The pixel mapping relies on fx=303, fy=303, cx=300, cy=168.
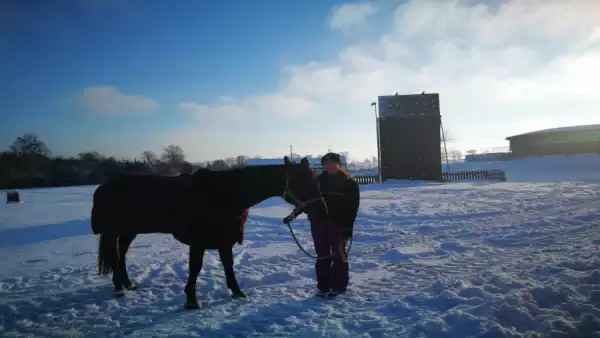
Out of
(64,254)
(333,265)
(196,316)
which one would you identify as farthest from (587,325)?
(64,254)

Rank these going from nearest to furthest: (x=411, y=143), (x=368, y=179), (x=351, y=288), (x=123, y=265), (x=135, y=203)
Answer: (x=135, y=203), (x=351, y=288), (x=123, y=265), (x=411, y=143), (x=368, y=179)

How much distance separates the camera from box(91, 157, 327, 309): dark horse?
407cm

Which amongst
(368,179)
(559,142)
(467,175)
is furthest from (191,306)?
(559,142)

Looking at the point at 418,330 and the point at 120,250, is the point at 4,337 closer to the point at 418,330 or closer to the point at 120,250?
the point at 120,250

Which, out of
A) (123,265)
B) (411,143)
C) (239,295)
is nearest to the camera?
(239,295)

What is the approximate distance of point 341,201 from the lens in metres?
4.16

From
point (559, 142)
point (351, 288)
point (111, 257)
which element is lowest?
point (351, 288)

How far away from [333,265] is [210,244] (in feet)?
5.69

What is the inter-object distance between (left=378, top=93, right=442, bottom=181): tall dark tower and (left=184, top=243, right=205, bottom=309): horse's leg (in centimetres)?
2823

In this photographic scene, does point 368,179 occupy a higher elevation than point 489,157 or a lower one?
lower

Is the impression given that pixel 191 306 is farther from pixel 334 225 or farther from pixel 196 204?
pixel 334 225

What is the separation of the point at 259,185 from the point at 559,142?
6716 cm

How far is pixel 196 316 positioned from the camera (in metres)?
3.72

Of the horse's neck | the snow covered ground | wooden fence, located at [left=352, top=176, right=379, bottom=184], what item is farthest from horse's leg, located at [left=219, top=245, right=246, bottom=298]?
wooden fence, located at [left=352, top=176, right=379, bottom=184]
